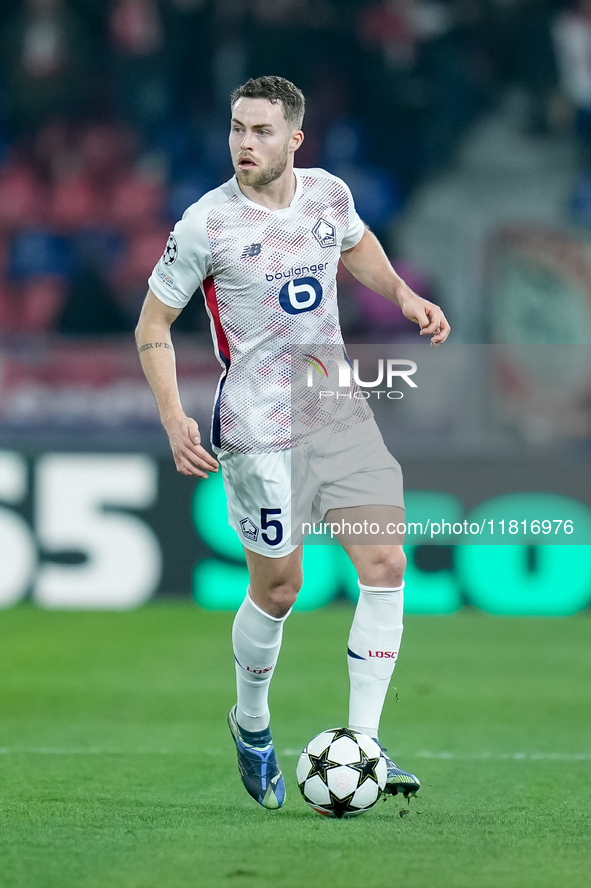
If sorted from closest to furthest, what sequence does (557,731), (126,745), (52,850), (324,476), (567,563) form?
(52,850)
(324,476)
(126,745)
(557,731)
(567,563)

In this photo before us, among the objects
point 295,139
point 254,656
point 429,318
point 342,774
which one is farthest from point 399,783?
point 295,139

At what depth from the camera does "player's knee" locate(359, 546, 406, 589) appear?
12.0ft

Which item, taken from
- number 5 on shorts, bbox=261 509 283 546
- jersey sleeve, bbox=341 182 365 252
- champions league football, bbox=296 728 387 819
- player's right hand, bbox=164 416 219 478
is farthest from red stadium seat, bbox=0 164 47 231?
champions league football, bbox=296 728 387 819

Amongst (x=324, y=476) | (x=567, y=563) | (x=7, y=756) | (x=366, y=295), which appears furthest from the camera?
(x=366, y=295)

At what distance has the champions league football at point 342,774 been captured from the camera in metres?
3.46

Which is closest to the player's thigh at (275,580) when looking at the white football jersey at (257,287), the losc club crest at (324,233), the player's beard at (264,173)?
the white football jersey at (257,287)

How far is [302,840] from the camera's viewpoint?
127 inches

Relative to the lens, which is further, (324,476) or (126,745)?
(126,745)

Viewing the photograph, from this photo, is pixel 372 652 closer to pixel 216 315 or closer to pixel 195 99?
pixel 216 315

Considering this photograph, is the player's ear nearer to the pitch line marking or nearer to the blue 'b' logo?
the blue 'b' logo

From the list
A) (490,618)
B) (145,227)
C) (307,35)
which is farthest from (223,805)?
(307,35)

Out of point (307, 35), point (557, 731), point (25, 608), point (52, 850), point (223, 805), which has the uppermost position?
point (307, 35)

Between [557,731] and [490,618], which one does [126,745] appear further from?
[490,618]

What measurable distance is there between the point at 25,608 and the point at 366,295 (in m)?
4.50
